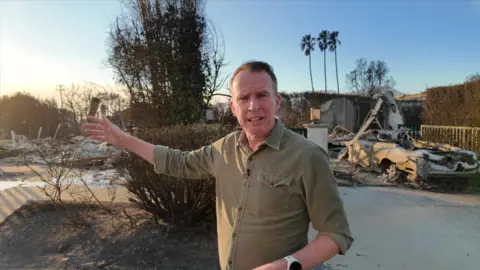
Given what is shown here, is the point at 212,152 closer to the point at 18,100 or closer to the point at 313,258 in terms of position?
the point at 313,258

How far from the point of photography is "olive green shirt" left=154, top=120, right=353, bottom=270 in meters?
1.32

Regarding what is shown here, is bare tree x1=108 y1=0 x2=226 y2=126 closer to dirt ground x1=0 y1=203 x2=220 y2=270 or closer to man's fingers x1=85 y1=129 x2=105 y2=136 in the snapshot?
dirt ground x1=0 y1=203 x2=220 y2=270

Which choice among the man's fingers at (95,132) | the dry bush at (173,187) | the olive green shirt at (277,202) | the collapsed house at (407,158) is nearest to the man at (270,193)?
the olive green shirt at (277,202)

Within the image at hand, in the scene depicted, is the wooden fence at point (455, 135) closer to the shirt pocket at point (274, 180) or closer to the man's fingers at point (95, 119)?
the shirt pocket at point (274, 180)

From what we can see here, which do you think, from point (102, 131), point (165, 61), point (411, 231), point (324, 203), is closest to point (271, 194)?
point (324, 203)

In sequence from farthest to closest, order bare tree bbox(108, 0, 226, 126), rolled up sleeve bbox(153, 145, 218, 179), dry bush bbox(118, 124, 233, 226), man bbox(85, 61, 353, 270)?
bare tree bbox(108, 0, 226, 126) < dry bush bbox(118, 124, 233, 226) < rolled up sleeve bbox(153, 145, 218, 179) < man bbox(85, 61, 353, 270)

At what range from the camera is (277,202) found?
1383 millimetres

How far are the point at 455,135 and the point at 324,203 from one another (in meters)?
13.7

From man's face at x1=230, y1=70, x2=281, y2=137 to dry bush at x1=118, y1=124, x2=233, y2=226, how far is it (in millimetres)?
2940

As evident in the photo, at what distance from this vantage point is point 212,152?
5.94 feet

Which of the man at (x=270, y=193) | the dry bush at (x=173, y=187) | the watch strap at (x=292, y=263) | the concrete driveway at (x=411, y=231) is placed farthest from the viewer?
the dry bush at (x=173, y=187)

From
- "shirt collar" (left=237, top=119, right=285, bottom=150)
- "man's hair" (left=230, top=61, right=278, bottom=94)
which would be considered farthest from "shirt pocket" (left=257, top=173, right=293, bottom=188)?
"man's hair" (left=230, top=61, right=278, bottom=94)

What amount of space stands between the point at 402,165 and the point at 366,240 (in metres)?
4.61

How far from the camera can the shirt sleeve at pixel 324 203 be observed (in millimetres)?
1300
